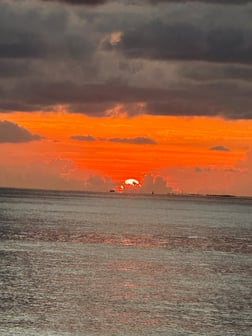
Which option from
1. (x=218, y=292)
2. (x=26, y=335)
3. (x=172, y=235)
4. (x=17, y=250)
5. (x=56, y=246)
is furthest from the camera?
(x=172, y=235)

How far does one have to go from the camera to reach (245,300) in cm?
7925

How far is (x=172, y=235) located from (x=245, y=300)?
98.5 meters

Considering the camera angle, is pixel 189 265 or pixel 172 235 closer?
pixel 189 265

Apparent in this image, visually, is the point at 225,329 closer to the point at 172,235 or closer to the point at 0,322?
the point at 0,322

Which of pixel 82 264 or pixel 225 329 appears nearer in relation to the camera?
pixel 225 329

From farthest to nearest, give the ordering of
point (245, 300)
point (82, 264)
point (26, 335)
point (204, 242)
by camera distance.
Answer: point (204, 242), point (82, 264), point (245, 300), point (26, 335)

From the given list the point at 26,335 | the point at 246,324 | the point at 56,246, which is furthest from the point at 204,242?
the point at 26,335

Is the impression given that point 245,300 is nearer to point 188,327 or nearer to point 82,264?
point 188,327

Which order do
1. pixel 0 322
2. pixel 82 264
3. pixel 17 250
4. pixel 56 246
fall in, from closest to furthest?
pixel 0 322
pixel 82 264
pixel 17 250
pixel 56 246

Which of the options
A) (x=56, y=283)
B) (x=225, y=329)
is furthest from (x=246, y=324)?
(x=56, y=283)

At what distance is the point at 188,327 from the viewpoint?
210 ft

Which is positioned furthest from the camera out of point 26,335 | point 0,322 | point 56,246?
point 56,246

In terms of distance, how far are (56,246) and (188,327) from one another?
75.1 metres

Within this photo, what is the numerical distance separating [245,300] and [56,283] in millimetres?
21057
